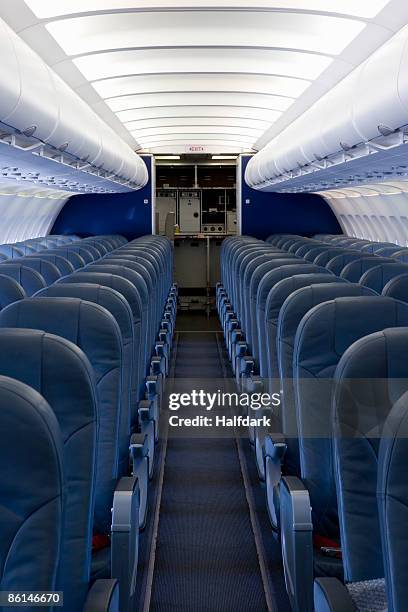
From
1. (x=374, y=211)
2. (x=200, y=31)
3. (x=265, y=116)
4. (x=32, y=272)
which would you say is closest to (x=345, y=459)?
(x=32, y=272)

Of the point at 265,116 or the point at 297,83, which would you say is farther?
the point at 265,116

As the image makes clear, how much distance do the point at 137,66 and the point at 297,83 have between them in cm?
202

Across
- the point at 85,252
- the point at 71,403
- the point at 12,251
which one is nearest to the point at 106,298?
the point at 71,403

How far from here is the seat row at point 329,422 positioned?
8.59 feet

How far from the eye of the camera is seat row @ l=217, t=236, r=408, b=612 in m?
2.62

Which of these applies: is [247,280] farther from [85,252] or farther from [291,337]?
[85,252]

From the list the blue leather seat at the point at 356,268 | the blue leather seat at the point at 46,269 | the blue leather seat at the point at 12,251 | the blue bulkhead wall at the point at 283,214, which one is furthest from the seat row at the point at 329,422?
the blue bulkhead wall at the point at 283,214

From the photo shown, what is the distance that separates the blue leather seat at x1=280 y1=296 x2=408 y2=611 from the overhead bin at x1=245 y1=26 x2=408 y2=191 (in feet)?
5.15

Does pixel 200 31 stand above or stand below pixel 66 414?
above

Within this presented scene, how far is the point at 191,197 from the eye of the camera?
18.7m

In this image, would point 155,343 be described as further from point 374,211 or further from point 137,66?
point 374,211

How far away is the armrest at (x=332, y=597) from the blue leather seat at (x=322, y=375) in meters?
0.93

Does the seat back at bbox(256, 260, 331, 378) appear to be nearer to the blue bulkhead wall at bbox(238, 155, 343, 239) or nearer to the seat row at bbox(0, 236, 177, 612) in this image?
the seat row at bbox(0, 236, 177, 612)

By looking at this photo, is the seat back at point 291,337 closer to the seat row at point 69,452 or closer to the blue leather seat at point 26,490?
the seat row at point 69,452
